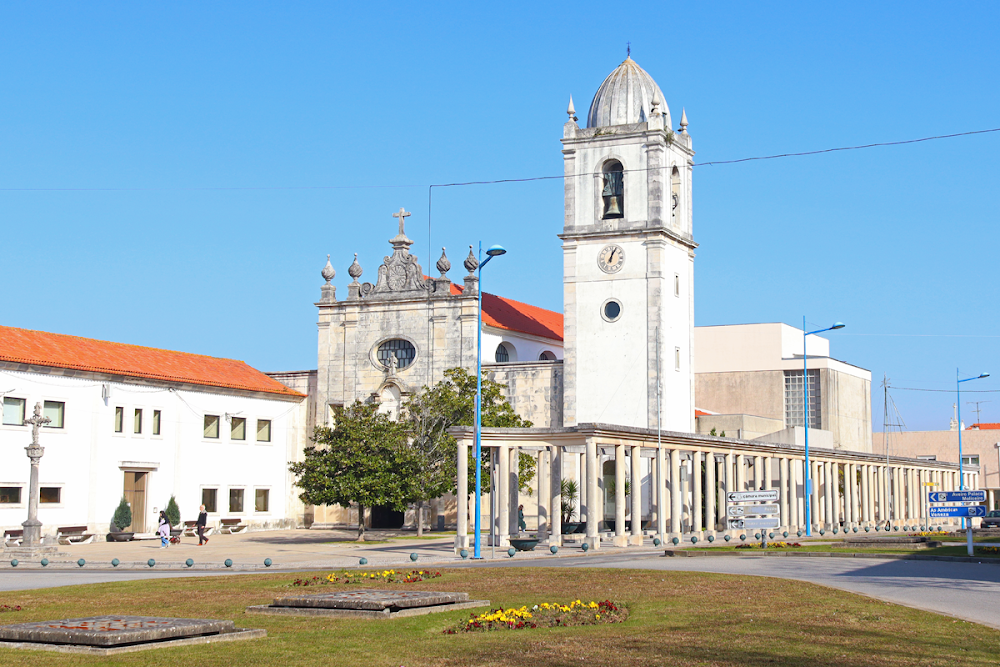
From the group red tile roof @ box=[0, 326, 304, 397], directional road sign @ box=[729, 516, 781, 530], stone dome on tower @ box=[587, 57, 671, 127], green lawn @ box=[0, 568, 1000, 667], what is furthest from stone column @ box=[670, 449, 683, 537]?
green lawn @ box=[0, 568, 1000, 667]

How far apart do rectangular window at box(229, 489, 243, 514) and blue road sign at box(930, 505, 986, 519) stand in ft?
105

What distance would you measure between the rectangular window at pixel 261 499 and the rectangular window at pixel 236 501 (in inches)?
34.6

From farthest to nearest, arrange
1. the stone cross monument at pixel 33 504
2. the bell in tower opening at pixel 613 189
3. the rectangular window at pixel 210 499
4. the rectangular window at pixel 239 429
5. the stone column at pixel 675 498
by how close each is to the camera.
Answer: the rectangular window at pixel 239 429, the bell in tower opening at pixel 613 189, the rectangular window at pixel 210 499, the stone column at pixel 675 498, the stone cross monument at pixel 33 504

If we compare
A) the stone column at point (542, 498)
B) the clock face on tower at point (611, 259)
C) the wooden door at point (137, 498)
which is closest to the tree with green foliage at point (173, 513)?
the wooden door at point (137, 498)

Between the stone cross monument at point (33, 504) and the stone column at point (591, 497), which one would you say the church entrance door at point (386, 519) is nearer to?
the stone column at point (591, 497)

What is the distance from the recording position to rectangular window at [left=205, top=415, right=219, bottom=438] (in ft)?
176

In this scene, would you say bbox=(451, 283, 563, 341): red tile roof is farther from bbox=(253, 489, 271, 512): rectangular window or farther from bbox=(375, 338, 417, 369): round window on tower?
bbox=(253, 489, 271, 512): rectangular window

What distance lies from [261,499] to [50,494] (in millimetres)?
11930

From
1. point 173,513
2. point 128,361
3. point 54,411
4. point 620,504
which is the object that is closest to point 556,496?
point 620,504

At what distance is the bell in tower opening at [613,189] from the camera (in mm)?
54625

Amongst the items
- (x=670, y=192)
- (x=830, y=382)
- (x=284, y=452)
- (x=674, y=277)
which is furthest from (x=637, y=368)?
(x=830, y=382)

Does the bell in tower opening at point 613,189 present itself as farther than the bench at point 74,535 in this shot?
Yes

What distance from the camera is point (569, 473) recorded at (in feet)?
179

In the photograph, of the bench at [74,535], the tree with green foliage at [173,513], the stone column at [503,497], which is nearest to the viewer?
the stone column at [503,497]
